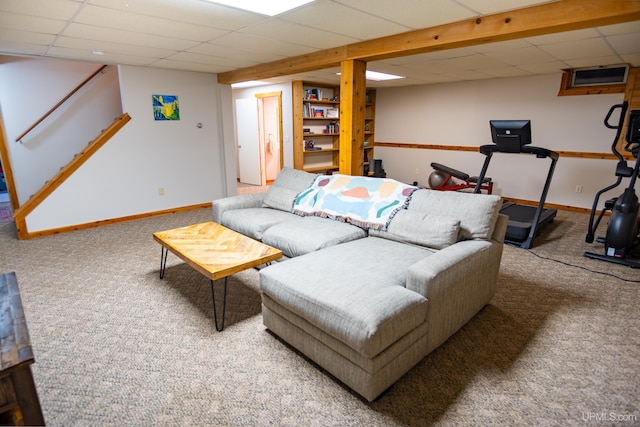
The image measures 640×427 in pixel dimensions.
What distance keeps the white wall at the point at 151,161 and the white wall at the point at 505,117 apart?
3.94 meters

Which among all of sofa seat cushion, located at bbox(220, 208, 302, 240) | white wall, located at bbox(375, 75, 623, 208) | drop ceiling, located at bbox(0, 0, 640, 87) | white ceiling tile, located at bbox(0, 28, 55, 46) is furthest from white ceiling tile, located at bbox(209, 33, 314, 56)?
white wall, located at bbox(375, 75, 623, 208)

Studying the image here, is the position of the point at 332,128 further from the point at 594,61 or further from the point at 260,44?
the point at 594,61

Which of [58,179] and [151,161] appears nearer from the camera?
[58,179]

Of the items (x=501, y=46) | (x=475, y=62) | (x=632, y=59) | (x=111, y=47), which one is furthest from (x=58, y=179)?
(x=632, y=59)

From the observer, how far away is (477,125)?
6516 millimetres

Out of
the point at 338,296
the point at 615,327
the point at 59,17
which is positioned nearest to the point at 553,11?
the point at 615,327

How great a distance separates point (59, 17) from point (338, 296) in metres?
3.00

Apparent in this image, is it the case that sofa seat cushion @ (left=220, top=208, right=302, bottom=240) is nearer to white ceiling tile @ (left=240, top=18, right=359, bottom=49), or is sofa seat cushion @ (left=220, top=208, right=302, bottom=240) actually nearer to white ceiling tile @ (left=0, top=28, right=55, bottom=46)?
white ceiling tile @ (left=240, top=18, right=359, bottom=49)

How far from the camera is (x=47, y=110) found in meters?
5.09

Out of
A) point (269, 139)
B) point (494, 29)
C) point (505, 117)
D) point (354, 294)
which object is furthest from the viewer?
point (269, 139)

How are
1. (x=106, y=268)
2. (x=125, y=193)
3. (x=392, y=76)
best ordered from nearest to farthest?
(x=106, y=268) < (x=125, y=193) < (x=392, y=76)

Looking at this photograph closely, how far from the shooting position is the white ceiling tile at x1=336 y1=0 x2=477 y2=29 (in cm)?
237

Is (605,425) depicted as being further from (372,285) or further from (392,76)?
(392,76)

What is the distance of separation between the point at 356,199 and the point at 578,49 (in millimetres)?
3163
